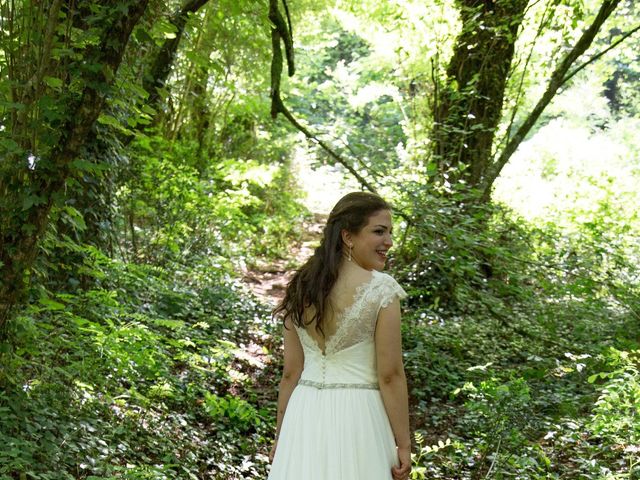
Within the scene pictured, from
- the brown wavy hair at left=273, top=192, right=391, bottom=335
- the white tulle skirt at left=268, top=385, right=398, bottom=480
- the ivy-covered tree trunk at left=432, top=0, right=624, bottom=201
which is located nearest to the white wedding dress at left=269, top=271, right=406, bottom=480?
the white tulle skirt at left=268, top=385, right=398, bottom=480

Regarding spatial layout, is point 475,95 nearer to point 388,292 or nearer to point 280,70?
point 280,70

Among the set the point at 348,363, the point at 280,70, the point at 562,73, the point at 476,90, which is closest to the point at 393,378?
the point at 348,363

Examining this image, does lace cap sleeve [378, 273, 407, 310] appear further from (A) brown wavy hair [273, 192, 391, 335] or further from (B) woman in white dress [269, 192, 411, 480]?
(A) brown wavy hair [273, 192, 391, 335]

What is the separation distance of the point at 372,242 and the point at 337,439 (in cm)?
87

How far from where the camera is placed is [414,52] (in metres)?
11.0

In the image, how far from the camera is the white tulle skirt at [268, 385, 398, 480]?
3.02 m

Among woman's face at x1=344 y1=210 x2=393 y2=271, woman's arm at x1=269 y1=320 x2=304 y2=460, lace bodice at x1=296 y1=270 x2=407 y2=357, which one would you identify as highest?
woman's face at x1=344 y1=210 x2=393 y2=271

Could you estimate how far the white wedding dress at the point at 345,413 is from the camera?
303 cm

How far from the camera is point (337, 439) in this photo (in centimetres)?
305

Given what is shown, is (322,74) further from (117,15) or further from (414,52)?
(117,15)

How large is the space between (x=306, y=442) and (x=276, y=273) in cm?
904

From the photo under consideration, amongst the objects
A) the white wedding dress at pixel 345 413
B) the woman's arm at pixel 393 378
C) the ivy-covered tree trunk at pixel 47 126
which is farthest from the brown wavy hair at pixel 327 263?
the ivy-covered tree trunk at pixel 47 126

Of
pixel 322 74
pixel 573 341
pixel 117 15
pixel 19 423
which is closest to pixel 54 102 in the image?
pixel 117 15

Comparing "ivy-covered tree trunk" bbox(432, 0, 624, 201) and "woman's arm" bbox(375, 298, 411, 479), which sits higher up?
"ivy-covered tree trunk" bbox(432, 0, 624, 201)
